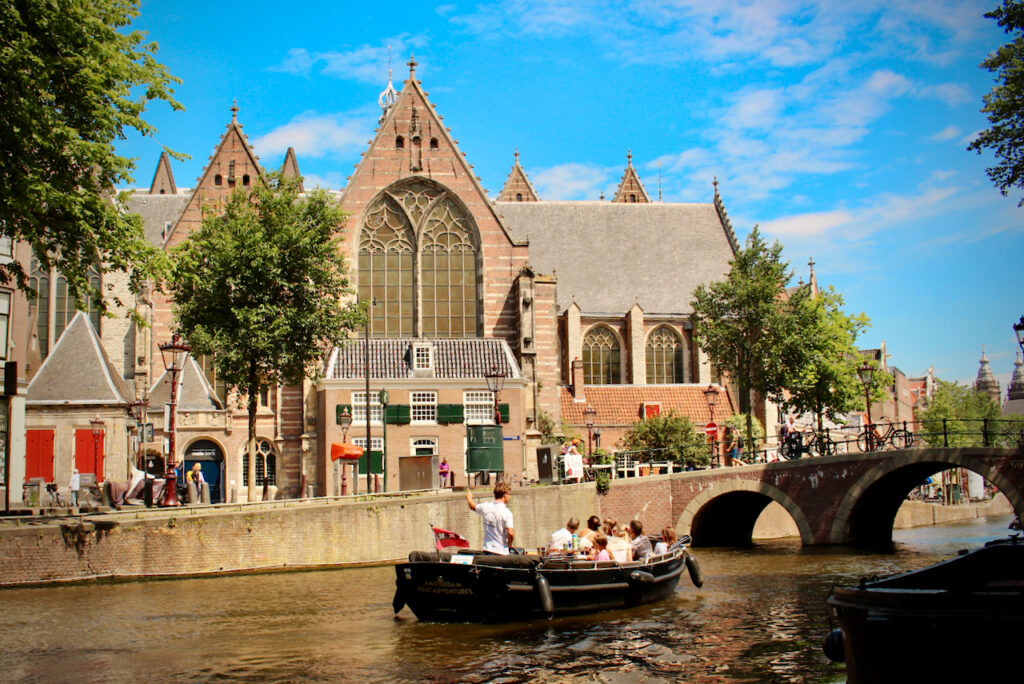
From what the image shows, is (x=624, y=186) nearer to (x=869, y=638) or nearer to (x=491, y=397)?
(x=491, y=397)

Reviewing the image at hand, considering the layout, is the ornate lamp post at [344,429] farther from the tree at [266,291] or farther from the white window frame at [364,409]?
the tree at [266,291]

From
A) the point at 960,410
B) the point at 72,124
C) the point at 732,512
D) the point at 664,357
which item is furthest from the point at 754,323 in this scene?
the point at 960,410

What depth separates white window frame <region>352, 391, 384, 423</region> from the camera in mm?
37000

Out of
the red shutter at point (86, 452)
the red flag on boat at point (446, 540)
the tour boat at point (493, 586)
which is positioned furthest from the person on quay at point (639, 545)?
the red shutter at point (86, 452)

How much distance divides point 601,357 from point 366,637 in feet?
126

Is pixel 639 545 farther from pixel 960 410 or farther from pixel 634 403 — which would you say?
pixel 960 410

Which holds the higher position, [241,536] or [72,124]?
[72,124]

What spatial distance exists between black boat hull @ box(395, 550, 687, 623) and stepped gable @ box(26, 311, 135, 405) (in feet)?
70.4

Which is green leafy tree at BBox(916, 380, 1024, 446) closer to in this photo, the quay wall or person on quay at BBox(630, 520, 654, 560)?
the quay wall

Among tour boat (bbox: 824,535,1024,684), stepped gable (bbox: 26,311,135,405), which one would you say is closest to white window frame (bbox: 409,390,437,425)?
stepped gable (bbox: 26,311,135,405)

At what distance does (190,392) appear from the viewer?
41.8 meters

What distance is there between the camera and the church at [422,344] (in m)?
36.0

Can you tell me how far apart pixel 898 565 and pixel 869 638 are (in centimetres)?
1807

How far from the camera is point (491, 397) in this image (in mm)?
38344
